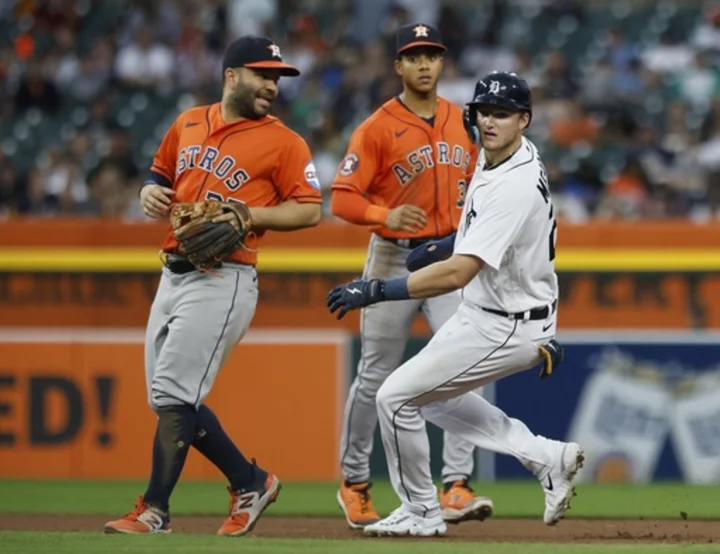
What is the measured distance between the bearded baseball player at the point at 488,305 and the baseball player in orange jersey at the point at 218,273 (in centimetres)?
59

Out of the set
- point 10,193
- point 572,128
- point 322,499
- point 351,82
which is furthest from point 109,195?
point 322,499

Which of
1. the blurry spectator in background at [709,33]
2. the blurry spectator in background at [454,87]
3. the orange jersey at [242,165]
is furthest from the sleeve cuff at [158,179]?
the blurry spectator in background at [709,33]

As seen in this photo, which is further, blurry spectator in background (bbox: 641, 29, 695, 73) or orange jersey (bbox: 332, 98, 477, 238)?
blurry spectator in background (bbox: 641, 29, 695, 73)

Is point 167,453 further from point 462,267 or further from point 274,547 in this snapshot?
point 462,267

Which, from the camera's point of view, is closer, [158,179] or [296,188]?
[296,188]

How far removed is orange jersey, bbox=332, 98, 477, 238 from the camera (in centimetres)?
769

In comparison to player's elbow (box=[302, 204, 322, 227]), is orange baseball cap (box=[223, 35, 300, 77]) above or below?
above

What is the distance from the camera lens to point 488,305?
657 centimetres

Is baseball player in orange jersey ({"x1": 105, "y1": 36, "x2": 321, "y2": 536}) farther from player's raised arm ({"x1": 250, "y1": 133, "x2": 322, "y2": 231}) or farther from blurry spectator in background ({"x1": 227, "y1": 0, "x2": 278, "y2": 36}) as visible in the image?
blurry spectator in background ({"x1": 227, "y1": 0, "x2": 278, "y2": 36})

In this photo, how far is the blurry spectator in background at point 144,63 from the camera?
1603 cm

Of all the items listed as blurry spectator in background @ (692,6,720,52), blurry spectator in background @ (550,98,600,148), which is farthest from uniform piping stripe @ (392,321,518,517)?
blurry spectator in background @ (692,6,720,52)

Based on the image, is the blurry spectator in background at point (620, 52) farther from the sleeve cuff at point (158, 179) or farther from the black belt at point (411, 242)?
the sleeve cuff at point (158, 179)

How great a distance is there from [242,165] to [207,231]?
16.7 inches

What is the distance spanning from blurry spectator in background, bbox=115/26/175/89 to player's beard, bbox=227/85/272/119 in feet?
30.2
